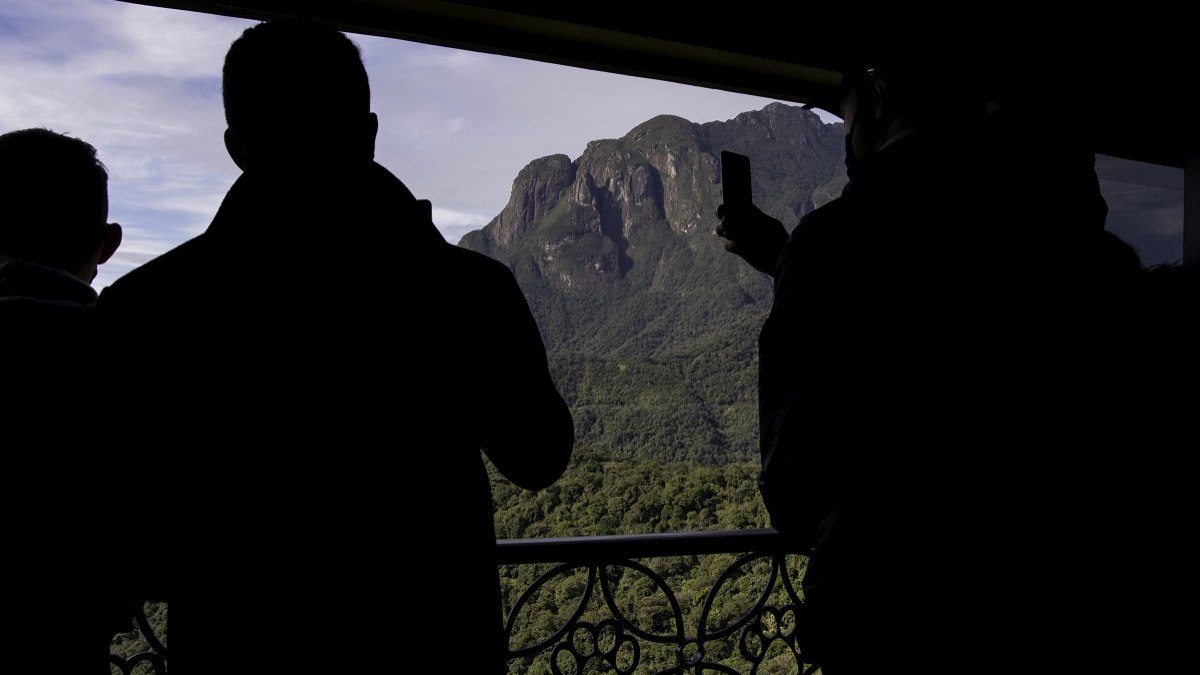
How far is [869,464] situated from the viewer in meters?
0.95

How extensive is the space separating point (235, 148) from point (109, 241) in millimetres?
389

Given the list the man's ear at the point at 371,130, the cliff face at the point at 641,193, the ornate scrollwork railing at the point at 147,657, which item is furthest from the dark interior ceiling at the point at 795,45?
the cliff face at the point at 641,193

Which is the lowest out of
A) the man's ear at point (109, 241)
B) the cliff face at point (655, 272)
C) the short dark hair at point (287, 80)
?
the man's ear at point (109, 241)

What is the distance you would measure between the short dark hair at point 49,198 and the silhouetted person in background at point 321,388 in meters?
0.29

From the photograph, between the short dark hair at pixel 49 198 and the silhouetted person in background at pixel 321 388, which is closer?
the silhouetted person in background at pixel 321 388

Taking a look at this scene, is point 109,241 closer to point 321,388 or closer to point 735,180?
point 321,388

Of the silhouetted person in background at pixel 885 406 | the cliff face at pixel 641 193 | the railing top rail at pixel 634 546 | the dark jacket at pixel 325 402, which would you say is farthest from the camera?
the cliff face at pixel 641 193

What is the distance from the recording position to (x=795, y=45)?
2.32 m

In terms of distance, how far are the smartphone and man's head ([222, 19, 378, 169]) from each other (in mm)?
679

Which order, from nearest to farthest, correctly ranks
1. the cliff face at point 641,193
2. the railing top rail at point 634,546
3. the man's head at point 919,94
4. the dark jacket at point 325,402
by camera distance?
the dark jacket at point 325,402 → the man's head at point 919,94 → the railing top rail at point 634,546 → the cliff face at point 641,193

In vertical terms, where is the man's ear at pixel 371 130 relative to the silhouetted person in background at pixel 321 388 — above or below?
above

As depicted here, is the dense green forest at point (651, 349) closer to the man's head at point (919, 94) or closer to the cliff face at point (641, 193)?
the cliff face at point (641, 193)

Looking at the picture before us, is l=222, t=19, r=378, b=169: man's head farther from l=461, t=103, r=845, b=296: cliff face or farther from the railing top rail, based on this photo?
l=461, t=103, r=845, b=296: cliff face

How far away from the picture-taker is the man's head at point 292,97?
86cm
